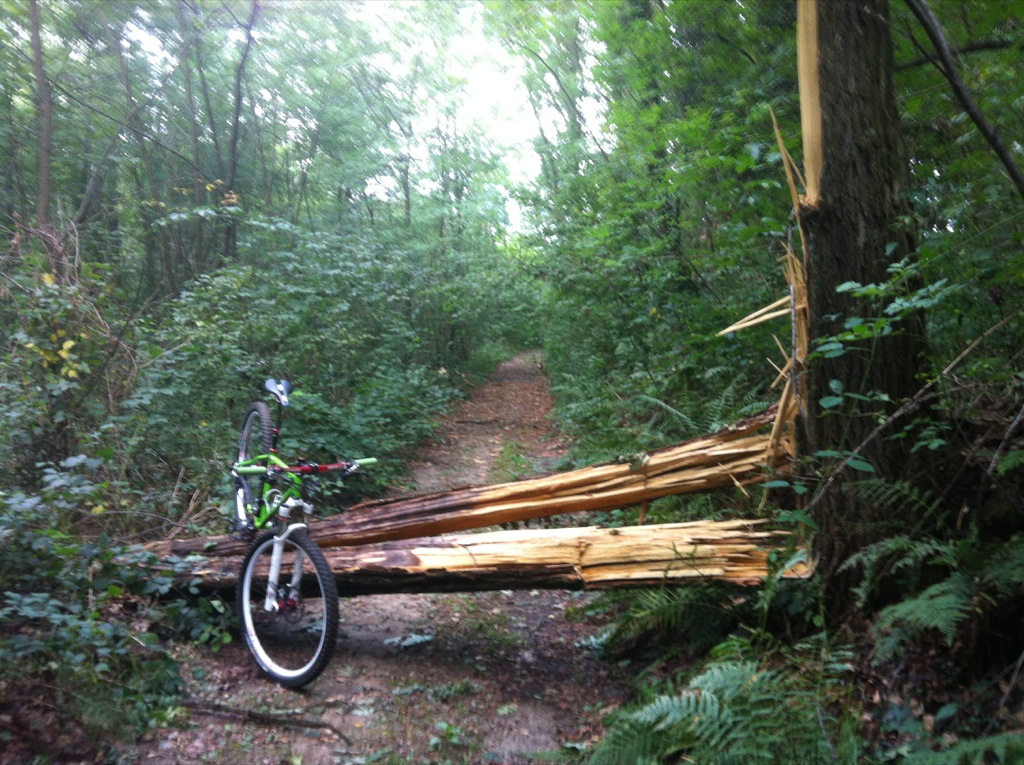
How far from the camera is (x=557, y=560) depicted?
4.40 metres

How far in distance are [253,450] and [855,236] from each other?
519 cm

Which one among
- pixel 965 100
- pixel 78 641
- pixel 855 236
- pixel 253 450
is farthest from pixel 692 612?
pixel 253 450

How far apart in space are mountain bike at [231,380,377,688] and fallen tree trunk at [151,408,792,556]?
55 centimetres

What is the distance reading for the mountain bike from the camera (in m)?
4.28

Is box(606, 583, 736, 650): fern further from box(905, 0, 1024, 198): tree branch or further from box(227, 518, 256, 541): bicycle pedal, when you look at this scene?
box(227, 518, 256, 541): bicycle pedal

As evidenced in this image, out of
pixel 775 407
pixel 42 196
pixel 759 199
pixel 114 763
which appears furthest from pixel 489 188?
pixel 114 763

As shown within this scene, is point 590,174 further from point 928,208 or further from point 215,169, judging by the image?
point 928,208

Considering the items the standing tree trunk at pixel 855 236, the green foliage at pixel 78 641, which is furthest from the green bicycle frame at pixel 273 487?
the standing tree trunk at pixel 855 236

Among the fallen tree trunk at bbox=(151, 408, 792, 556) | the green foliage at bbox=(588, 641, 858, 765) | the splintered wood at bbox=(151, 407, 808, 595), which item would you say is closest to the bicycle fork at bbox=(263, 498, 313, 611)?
the splintered wood at bbox=(151, 407, 808, 595)

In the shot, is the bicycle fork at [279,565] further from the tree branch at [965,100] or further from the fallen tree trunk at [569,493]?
the tree branch at [965,100]

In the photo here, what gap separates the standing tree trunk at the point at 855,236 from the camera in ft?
11.7

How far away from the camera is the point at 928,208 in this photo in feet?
13.4

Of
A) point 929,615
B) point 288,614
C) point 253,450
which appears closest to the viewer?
point 929,615

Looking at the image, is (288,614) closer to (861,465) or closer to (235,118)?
(861,465)
